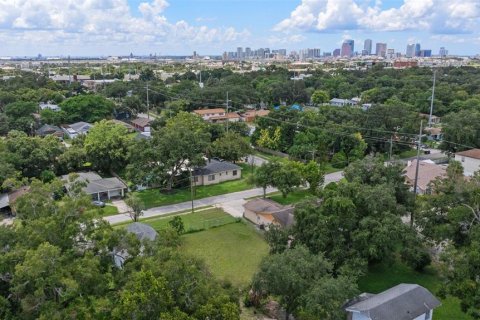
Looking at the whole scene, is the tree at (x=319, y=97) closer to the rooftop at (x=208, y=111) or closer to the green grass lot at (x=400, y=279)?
the rooftop at (x=208, y=111)

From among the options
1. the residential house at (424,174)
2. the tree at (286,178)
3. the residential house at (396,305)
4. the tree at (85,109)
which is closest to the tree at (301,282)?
the residential house at (396,305)

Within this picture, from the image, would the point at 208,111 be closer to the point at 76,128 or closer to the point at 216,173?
the point at 76,128

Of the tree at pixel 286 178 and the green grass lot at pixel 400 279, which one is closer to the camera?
the green grass lot at pixel 400 279

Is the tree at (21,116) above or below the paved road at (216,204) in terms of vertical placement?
above

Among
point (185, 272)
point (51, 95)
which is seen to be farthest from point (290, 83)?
point (185, 272)

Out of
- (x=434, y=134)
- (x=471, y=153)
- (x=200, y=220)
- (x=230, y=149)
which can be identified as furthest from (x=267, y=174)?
(x=434, y=134)

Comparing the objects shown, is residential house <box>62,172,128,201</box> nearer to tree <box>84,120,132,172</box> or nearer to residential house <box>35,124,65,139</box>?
tree <box>84,120,132,172</box>

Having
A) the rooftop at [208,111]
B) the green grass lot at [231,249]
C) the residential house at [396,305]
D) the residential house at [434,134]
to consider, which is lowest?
the green grass lot at [231,249]

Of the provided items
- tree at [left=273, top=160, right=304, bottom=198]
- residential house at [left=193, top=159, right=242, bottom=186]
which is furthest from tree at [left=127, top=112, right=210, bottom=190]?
tree at [left=273, top=160, right=304, bottom=198]
